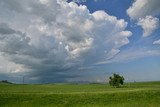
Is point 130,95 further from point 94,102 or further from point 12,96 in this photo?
point 12,96

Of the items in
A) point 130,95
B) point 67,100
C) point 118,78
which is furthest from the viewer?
point 118,78

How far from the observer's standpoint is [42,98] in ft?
189

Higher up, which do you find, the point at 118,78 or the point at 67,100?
the point at 118,78

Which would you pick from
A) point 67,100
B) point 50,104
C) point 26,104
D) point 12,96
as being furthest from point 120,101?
point 12,96

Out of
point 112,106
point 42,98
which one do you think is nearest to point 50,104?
point 42,98

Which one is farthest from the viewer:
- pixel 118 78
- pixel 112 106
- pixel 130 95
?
pixel 118 78

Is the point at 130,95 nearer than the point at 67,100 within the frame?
No

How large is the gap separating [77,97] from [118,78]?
3264 inches

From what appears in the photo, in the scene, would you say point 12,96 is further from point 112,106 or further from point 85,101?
point 112,106

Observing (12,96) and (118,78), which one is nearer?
(12,96)

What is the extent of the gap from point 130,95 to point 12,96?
25534mm

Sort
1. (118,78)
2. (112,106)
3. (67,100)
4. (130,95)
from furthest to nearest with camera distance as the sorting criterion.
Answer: (118,78) → (130,95) → (67,100) → (112,106)

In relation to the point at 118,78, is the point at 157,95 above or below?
below

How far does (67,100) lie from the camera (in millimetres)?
56875
